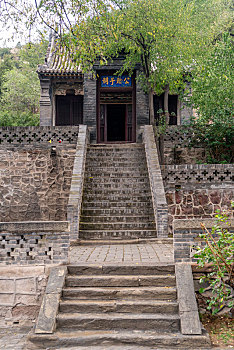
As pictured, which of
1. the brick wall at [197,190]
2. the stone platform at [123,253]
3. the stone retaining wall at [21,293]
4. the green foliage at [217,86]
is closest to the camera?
the stone retaining wall at [21,293]

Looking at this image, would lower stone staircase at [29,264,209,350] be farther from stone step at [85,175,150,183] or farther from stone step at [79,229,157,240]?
stone step at [85,175,150,183]

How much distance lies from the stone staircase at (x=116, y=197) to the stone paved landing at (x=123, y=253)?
738 millimetres

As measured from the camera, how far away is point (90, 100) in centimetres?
1549

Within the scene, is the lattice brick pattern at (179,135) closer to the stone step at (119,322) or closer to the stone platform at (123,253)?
the stone platform at (123,253)

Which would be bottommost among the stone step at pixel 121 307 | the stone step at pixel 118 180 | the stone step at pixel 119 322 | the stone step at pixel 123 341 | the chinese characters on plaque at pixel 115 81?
the stone step at pixel 123 341

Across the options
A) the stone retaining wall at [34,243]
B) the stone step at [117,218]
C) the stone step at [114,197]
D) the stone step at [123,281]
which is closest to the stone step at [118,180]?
the stone step at [114,197]

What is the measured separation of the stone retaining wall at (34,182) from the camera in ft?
40.2

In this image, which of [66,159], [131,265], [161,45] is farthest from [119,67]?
[131,265]

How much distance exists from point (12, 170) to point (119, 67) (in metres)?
6.51

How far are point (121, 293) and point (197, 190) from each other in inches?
220

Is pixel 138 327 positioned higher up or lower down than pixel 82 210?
lower down

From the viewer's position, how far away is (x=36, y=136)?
12656 millimetres

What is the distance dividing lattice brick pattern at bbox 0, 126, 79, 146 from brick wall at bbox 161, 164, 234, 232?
4.28m

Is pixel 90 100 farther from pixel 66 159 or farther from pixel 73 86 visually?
pixel 66 159
